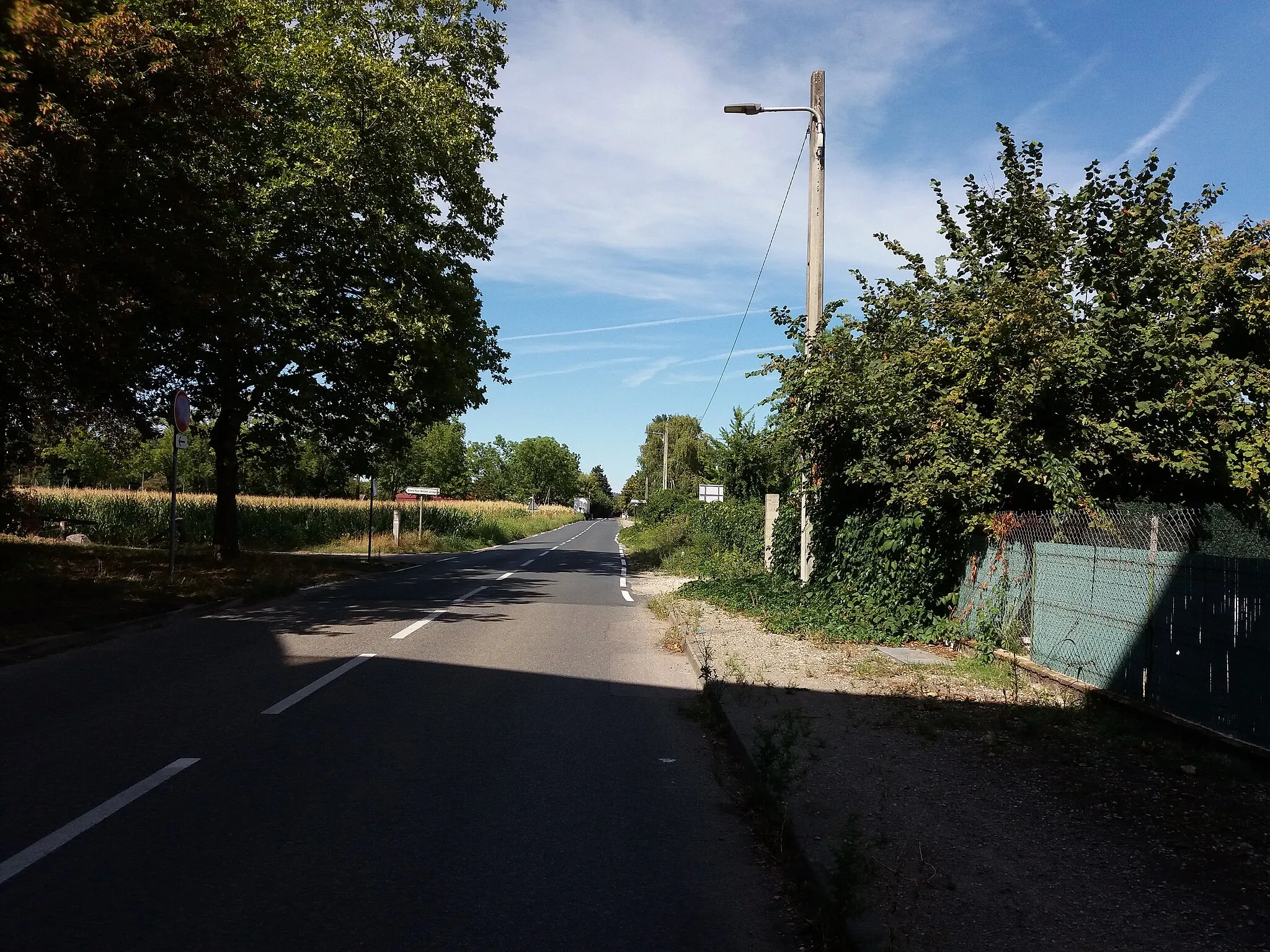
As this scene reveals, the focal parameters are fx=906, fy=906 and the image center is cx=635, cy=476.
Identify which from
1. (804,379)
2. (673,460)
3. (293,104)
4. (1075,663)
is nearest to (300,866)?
(1075,663)

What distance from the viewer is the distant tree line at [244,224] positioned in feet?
32.5

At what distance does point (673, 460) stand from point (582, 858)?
78412 mm

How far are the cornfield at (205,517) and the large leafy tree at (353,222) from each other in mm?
10307

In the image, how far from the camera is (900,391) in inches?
423

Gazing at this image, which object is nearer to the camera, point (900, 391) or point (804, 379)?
point (900, 391)

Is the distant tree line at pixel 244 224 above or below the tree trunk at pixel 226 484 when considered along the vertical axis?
above

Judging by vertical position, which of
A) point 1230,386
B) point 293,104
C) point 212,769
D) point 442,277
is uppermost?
point 293,104

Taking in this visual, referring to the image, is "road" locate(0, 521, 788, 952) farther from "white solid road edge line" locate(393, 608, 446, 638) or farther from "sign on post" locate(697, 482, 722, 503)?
"sign on post" locate(697, 482, 722, 503)

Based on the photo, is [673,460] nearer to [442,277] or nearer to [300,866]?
[442,277]

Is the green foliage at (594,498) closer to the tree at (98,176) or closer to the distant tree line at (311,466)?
the distant tree line at (311,466)

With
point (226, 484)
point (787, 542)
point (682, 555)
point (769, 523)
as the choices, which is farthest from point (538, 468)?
point (787, 542)

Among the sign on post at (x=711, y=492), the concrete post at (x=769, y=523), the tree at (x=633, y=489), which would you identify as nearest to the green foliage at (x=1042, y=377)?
the concrete post at (x=769, y=523)

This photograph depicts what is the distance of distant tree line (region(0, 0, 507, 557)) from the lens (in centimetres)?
990

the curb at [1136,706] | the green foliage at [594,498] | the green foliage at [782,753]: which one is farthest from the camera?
the green foliage at [594,498]
